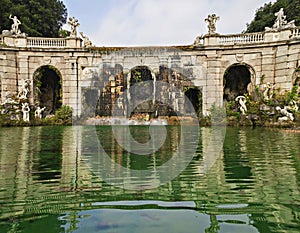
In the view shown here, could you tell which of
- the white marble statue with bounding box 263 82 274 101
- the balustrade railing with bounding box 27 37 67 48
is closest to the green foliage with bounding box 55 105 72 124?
the balustrade railing with bounding box 27 37 67 48

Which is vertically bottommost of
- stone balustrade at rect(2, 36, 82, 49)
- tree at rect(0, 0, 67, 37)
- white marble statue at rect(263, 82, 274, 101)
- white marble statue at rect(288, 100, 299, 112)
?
→ white marble statue at rect(288, 100, 299, 112)

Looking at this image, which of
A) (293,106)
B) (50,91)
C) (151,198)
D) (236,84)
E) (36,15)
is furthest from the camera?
(36,15)

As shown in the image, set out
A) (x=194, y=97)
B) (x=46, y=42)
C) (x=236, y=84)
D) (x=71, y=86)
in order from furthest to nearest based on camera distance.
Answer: (x=236, y=84) < (x=194, y=97) < (x=46, y=42) < (x=71, y=86)

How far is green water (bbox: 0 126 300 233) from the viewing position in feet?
10.5

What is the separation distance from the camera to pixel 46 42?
86.8ft

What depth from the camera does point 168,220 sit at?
3283mm

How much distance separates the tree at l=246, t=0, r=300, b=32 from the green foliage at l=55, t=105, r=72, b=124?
2220 centimetres

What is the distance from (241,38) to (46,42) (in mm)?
16637

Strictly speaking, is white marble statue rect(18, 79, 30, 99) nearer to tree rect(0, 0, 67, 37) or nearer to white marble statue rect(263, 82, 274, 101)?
tree rect(0, 0, 67, 37)

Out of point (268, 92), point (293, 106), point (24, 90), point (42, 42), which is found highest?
point (42, 42)

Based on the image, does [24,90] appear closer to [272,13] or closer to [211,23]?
[211,23]

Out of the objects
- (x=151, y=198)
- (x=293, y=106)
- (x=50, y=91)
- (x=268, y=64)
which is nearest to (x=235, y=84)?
(x=268, y=64)

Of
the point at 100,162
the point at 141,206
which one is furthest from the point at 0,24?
the point at 141,206

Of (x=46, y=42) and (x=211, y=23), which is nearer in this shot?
(x=211, y=23)
